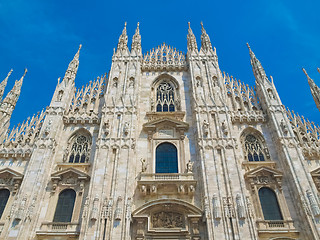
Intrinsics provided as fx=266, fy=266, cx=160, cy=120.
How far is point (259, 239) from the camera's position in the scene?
14016 millimetres

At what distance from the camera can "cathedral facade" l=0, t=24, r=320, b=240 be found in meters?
14.2

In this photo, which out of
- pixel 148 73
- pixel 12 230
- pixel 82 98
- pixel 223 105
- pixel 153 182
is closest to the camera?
pixel 12 230

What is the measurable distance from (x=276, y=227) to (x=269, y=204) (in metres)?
1.40

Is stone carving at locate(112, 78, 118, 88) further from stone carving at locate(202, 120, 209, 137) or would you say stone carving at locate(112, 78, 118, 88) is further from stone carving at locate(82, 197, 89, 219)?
stone carving at locate(82, 197, 89, 219)

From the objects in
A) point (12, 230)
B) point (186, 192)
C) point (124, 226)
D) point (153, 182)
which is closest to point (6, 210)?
point (12, 230)

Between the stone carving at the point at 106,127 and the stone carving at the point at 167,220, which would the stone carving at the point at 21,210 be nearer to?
the stone carving at the point at 106,127

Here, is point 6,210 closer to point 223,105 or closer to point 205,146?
point 205,146

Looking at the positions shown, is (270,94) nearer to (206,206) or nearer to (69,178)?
(206,206)

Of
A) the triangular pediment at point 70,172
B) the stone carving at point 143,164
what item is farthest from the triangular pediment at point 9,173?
the stone carving at point 143,164

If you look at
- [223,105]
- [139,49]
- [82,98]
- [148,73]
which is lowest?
[223,105]

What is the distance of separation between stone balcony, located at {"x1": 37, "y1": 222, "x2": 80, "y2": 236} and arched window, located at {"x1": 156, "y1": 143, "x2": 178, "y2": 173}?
5.76m

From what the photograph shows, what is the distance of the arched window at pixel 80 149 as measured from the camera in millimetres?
17781

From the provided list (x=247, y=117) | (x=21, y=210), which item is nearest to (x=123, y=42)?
(x=247, y=117)

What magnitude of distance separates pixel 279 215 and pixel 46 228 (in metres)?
13.0
